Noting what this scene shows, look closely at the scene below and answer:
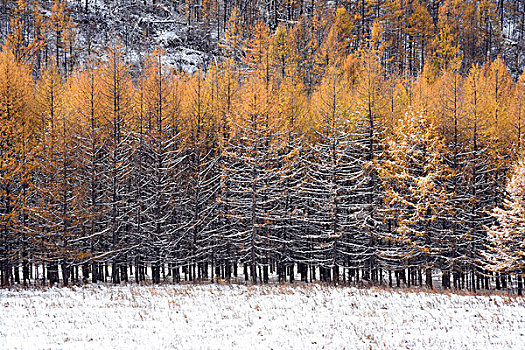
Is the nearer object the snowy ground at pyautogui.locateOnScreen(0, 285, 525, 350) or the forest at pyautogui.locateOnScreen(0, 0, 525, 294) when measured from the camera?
the snowy ground at pyautogui.locateOnScreen(0, 285, 525, 350)

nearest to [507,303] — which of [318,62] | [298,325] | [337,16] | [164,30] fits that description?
[298,325]

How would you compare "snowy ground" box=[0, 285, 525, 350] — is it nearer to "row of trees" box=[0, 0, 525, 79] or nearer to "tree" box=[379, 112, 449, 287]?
"tree" box=[379, 112, 449, 287]

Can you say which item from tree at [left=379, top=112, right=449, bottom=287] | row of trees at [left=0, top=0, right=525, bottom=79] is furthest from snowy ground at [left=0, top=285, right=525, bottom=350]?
row of trees at [left=0, top=0, right=525, bottom=79]

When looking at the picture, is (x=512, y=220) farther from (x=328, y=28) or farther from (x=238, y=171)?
(x=328, y=28)

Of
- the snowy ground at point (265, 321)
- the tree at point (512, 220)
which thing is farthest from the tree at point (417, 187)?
the snowy ground at point (265, 321)

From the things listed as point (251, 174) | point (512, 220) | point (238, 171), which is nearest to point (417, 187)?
point (512, 220)

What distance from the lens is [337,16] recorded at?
64062 mm

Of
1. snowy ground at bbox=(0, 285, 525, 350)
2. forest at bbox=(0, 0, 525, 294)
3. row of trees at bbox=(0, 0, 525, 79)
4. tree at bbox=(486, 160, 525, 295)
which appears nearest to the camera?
snowy ground at bbox=(0, 285, 525, 350)

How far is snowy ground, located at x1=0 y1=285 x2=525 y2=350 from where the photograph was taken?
9992mm

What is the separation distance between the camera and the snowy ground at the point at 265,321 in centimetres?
999

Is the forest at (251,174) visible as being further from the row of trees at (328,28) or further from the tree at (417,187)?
the row of trees at (328,28)

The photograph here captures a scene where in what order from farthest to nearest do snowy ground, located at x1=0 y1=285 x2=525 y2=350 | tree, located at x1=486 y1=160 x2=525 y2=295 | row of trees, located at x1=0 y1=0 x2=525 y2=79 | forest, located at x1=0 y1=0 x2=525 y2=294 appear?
row of trees, located at x1=0 y1=0 x2=525 y2=79, forest, located at x1=0 y1=0 x2=525 y2=294, tree, located at x1=486 y1=160 x2=525 y2=295, snowy ground, located at x1=0 y1=285 x2=525 y2=350

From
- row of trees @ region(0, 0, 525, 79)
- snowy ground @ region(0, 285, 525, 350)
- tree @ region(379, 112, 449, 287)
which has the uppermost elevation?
row of trees @ region(0, 0, 525, 79)

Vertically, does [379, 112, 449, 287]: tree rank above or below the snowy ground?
above
